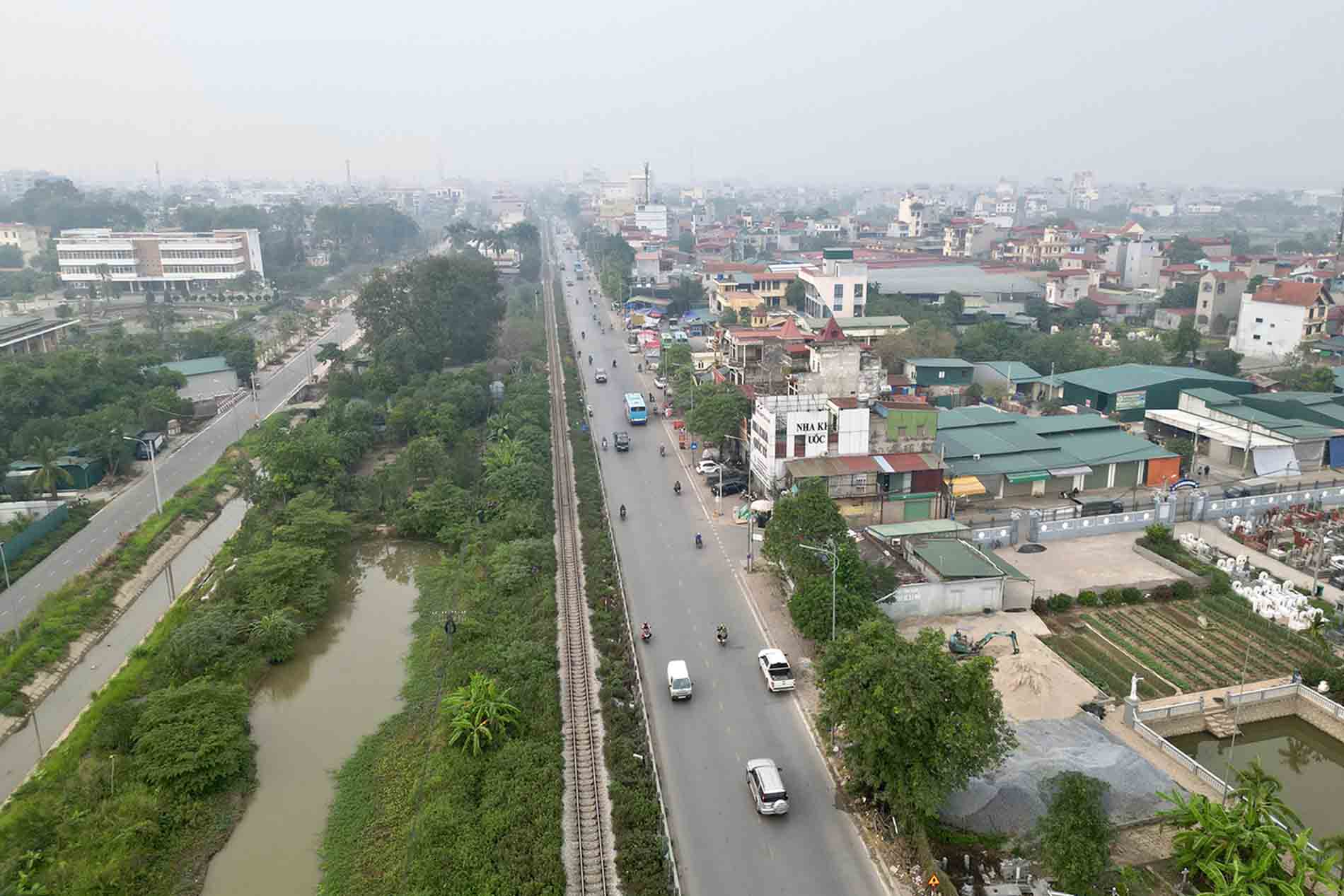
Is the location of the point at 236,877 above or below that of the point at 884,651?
below

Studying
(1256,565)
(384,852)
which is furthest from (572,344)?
(384,852)

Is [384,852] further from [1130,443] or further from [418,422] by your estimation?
[1130,443]

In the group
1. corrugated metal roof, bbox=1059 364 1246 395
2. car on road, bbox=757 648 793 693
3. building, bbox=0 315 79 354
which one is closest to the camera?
car on road, bbox=757 648 793 693

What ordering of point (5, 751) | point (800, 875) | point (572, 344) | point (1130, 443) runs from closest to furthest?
1. point (800, 875)
2. point (5, 751)
3. point (1130, 443)
4. point (572, 344)

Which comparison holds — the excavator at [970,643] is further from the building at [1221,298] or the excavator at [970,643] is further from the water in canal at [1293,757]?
the building at [1221,298]

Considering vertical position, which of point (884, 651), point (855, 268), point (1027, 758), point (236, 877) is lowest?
point (236, 877)

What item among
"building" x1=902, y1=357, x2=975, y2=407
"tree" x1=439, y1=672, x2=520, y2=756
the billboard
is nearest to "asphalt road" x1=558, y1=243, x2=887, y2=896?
"tree" x1=439, y1=672, x2=520, y2=756

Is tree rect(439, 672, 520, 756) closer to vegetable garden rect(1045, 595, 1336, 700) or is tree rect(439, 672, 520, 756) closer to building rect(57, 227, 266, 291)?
vegetable garden rect(1045, 595, 1336, 700)
